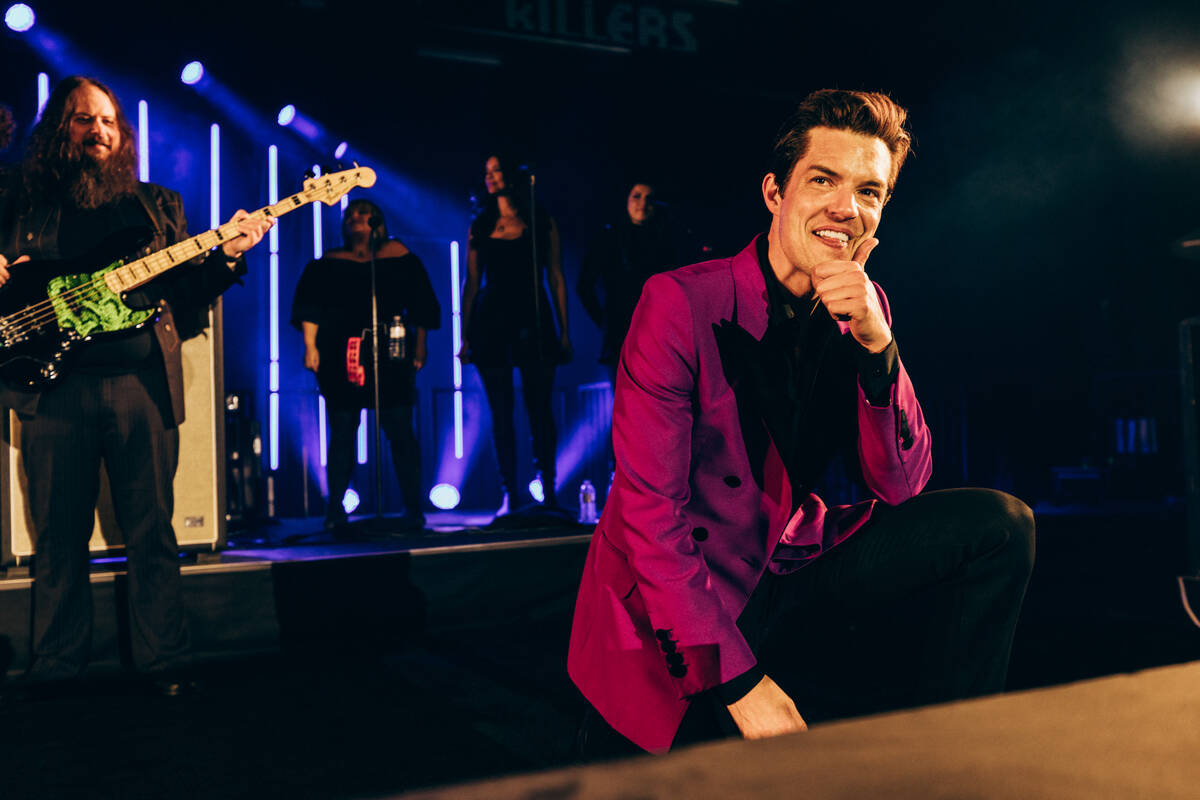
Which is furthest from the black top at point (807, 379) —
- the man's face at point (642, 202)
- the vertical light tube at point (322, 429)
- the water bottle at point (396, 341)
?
the vertical light tube at point (322, 429)

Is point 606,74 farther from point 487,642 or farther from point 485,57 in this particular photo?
point 487,642

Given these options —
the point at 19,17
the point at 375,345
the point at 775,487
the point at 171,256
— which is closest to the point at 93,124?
the point at 171,256

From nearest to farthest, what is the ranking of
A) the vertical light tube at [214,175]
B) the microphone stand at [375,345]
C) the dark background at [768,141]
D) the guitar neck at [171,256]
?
the guitar neck at [171,256] → the microphone stand at [375,345] → the dark background at [768,141] → the vertical light tube at [214,175]

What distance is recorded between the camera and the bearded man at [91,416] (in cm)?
Result: 272

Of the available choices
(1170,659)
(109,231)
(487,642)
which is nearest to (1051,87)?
(1170,659)

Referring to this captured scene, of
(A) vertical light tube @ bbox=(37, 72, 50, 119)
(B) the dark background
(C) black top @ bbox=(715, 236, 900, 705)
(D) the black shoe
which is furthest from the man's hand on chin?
(A) vertical light tube @ bbox=(37, 72, 50, 119)

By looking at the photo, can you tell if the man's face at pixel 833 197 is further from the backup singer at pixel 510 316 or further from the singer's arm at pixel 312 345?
the singer's arm at pixel 312 345

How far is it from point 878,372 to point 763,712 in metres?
0.60

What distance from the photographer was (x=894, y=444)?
150 centimetres

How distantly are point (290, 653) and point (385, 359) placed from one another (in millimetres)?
1738

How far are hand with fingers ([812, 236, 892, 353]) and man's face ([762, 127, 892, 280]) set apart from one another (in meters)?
0.19

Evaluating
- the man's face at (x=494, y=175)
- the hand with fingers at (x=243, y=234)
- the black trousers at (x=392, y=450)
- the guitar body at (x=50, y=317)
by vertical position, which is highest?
the man's face at (x=494, y=175)

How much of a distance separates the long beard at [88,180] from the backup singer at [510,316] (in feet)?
6.89

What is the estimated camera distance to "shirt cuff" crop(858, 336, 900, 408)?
1.42 metres
